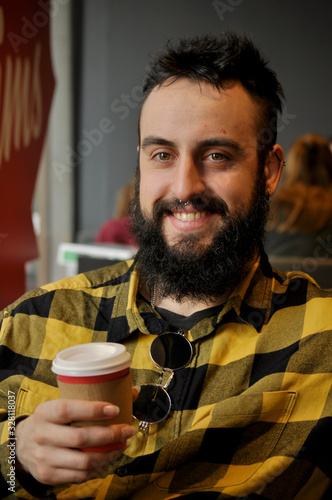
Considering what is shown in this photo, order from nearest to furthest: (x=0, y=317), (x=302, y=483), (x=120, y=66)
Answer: (x=302, y=483) < (x=0, y=317) < (x=120, y=66)

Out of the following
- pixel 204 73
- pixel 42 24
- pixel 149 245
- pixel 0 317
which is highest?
pixel 42 24

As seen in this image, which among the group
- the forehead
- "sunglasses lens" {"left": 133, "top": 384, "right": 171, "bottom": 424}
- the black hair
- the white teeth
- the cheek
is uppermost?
the black hair

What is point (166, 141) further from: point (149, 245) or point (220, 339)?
point (220, 339)

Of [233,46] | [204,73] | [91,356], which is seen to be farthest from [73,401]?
[233,46]

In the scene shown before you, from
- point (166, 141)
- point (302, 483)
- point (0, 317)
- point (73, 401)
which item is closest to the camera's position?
point (73, 401)

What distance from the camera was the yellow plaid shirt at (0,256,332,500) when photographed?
3.47ft

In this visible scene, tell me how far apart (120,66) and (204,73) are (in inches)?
135

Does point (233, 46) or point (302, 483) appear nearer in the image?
point (302, 483)

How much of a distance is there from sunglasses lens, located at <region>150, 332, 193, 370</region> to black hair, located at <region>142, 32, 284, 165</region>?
492 mm

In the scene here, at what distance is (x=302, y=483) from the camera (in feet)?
3.48

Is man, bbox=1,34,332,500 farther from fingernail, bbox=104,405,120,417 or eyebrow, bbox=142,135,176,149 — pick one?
fingernail, bbox=104,405,120,417

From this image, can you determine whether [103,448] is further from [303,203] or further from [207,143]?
[303,203]

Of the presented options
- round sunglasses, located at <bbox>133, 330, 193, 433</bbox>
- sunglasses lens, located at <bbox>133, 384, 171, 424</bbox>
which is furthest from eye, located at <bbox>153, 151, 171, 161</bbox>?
sunglasses lens, located at <bbox>133, 384, 171, 424</bbox>

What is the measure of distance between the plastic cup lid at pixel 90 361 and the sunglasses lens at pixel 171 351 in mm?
356
